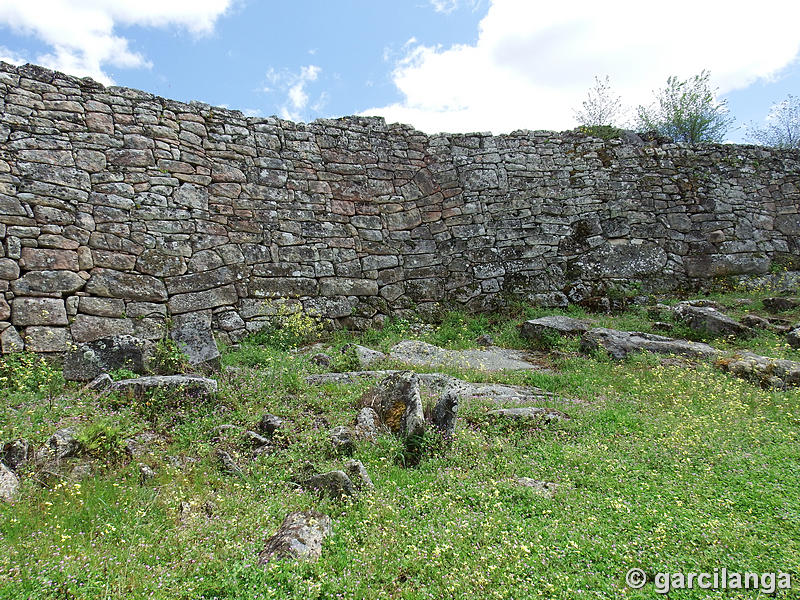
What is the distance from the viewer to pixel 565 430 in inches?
206

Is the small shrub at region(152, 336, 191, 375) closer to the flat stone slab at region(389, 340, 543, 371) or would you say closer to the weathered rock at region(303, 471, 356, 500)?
the flat stone slab at region(389, 340, 543, 371)

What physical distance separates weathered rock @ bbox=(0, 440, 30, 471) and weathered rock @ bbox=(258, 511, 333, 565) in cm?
224

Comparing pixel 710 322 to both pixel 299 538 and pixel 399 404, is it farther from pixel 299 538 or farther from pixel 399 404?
pixel 299 538

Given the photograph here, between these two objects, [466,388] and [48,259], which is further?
[48,259]

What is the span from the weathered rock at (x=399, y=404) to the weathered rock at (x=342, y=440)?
1.66ft

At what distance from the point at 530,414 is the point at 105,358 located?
5.04 metres

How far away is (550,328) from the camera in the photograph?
871cm

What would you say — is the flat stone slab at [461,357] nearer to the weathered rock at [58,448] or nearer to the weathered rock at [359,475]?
the weathered rock at [359,475]

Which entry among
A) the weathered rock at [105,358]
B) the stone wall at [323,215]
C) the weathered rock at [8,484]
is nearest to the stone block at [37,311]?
the stone wall at [323,215]

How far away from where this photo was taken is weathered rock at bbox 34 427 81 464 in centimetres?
395

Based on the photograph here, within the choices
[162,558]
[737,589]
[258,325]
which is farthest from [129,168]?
[737,589]

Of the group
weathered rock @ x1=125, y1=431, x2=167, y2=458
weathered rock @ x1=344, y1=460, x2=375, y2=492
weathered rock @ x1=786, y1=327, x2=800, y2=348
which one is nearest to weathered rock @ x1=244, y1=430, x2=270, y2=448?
weathered rock @ x1=125, y1=431, x2=167, y2=458

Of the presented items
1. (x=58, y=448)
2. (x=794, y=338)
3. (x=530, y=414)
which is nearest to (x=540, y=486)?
(x=530, y=414)

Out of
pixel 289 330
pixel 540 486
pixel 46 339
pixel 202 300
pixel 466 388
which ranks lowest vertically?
pixel 540 486
